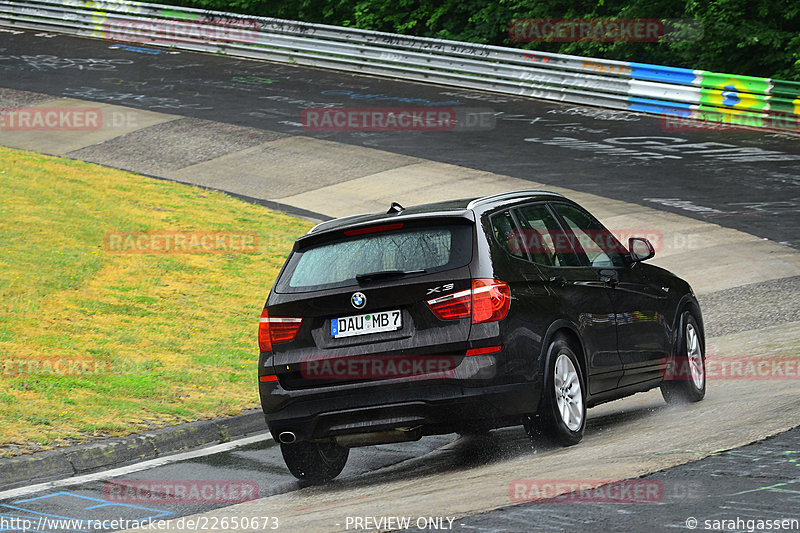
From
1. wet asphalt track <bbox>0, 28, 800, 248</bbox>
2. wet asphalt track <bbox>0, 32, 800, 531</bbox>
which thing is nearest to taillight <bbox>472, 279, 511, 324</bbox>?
wet asphalt track <bbox>0, 32, 800, 531</bbox>

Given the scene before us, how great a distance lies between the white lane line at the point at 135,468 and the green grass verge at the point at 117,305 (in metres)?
0.48

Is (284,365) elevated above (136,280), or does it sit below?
above

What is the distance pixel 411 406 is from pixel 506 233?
4.49 ft

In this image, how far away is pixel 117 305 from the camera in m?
12.8

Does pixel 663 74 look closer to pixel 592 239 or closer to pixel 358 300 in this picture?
pixel 592 239

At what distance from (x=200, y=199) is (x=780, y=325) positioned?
10.4 meters

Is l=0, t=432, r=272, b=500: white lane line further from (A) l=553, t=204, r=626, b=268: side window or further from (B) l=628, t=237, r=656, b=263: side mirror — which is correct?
(B) l=628, t=237, r=656, b=263: side mirror

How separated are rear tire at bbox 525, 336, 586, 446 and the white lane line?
2.52 metres

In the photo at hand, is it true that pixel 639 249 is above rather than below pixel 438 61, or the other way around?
below

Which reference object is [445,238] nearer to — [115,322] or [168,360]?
[168,360]

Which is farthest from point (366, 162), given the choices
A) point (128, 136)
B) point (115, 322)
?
point (115, 322)

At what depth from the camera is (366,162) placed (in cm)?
2178

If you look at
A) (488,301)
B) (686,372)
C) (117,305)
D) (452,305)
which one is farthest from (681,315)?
(117,305)

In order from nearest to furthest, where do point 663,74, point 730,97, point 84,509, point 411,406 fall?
point 84,509
point 411,406
point 730,97
point 663,74
